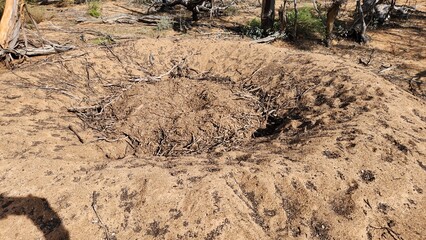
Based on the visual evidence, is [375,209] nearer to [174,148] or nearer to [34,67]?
[174,148]

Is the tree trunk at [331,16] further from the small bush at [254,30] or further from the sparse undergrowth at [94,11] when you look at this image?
the sparse undergrowth at [94,11]

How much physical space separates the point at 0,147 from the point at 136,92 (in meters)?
1.85

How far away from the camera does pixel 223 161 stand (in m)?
2.77

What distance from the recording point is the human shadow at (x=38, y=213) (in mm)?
2131

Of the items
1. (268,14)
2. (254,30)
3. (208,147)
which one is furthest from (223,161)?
(254,30)

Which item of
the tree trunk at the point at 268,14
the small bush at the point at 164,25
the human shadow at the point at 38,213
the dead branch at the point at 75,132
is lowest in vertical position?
the dead branch at the point at 75,132

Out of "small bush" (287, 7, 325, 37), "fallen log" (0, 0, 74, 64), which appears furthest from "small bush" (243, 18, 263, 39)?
"fallen log" (0, 0, 74, 64)

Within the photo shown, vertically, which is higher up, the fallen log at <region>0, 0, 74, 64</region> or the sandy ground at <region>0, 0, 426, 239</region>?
the fallen log at <region>0, 0, 74, 64</region>

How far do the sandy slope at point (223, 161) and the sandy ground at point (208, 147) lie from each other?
1cm

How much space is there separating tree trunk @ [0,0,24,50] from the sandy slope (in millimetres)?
1136

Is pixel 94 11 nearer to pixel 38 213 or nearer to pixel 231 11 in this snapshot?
pixel 231 11

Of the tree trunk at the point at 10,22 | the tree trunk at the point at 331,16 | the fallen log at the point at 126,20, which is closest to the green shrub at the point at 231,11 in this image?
the fallen log at the point at 126,20

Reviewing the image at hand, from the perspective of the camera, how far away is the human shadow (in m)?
2.13

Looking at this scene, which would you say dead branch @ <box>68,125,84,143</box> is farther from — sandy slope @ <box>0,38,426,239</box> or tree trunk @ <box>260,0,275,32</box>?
tree trunk @ <box>260,0,275,32</box>
